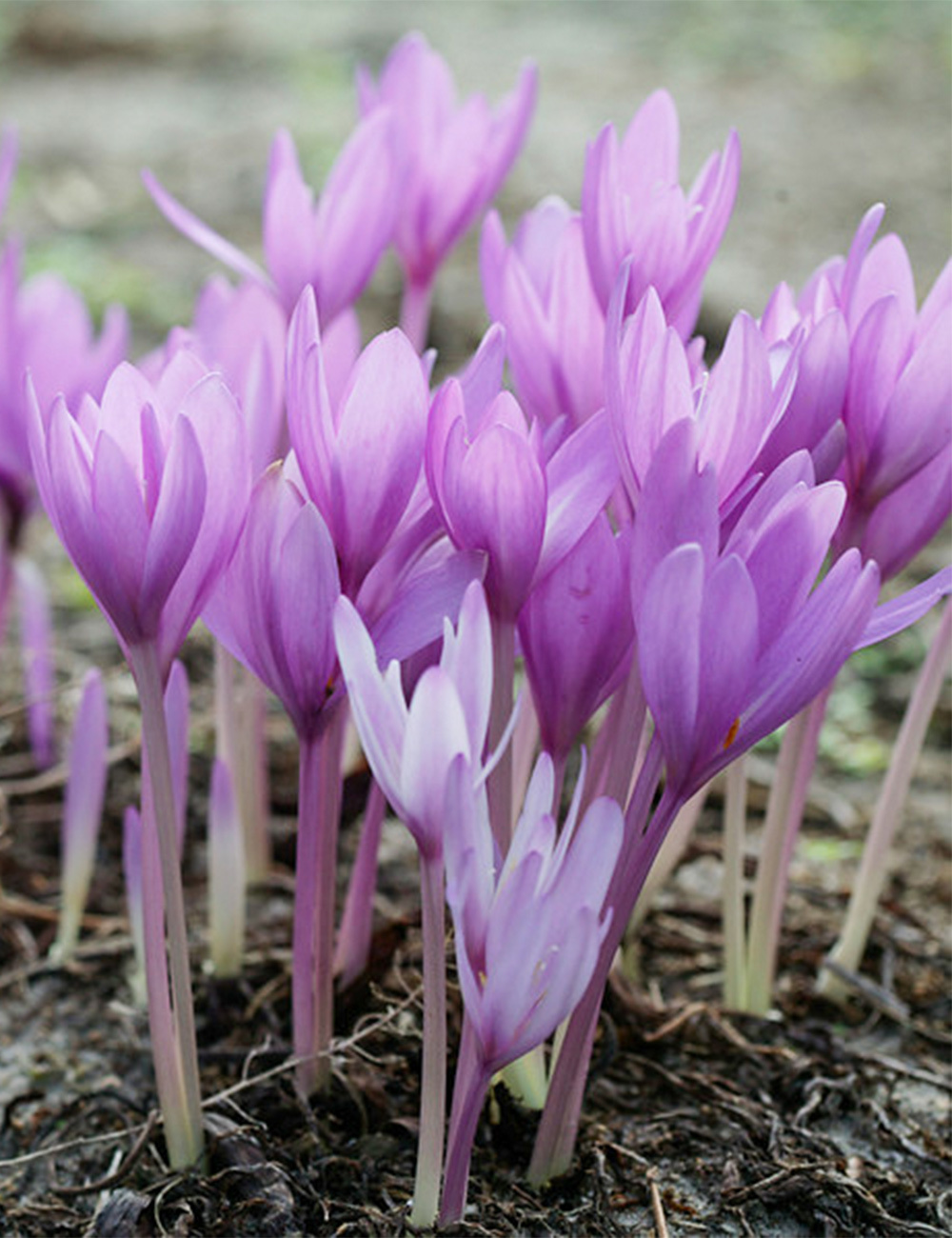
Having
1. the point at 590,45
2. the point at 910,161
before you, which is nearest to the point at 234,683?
the point at 910,161

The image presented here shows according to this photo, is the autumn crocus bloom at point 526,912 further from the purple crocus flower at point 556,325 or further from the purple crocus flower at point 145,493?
Answer: the purple crocus flower at point 556,325

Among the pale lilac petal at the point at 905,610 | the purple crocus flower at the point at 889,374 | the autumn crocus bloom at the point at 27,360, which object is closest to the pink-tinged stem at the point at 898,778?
the purple crocus flower at the point at 889,374

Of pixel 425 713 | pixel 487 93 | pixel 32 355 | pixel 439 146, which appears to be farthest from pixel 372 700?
pixel 487 93

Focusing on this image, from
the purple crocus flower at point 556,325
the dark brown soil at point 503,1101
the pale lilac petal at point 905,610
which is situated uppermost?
the purple crocus flower at point 556,325

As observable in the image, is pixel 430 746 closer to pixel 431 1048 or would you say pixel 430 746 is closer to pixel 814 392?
pixel 431 1048

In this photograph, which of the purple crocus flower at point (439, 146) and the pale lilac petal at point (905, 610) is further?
the purple crocus flower at point (439, 146)

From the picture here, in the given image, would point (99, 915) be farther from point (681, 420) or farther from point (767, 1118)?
point (681, 420)

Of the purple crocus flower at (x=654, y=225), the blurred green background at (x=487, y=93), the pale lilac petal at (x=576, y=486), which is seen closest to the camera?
the pale lilac petal at (x=576, y=486)
